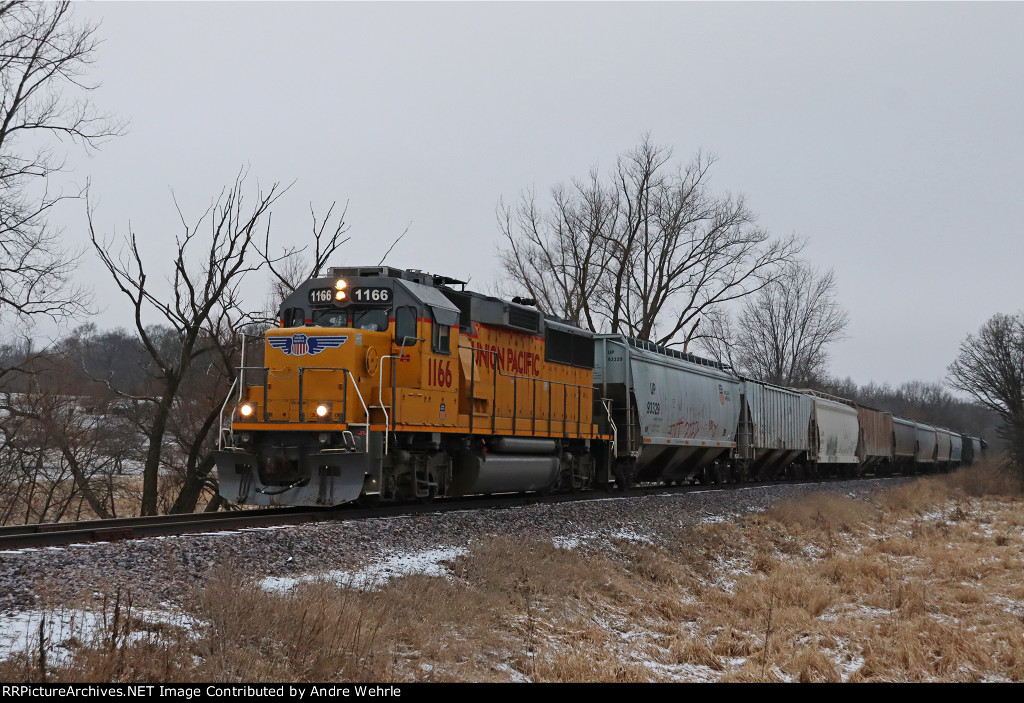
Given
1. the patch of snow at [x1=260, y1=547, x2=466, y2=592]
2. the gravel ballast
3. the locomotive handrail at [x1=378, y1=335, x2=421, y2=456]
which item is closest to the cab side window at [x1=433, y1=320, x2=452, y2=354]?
the locomotive handrail at [x1=378, y1=335, x2=421, y2=456]

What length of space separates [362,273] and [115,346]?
5084 centimetres

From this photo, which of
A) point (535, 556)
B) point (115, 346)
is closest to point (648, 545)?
point (535, 556)

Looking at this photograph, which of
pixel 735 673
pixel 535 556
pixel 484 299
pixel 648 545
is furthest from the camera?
pixel 484 299

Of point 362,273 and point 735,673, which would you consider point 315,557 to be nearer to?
point 735,673

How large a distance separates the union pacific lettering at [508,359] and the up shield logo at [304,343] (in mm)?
2780

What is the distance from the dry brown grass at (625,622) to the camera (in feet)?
20.4

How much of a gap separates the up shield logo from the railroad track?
2306 mm

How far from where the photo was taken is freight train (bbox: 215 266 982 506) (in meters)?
12.4

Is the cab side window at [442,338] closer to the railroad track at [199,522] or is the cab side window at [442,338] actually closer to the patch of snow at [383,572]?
the railroad track at [199,522]

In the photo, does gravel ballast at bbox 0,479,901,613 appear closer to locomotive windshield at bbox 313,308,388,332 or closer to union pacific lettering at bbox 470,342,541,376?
union pacific lettering at bbox 470,342,541,376

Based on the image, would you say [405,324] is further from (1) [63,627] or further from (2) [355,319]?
(1) [63,627]

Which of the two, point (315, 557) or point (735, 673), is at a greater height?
point (315, 557)

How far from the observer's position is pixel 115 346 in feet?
192

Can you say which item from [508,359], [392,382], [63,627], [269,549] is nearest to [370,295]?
[392,382]
